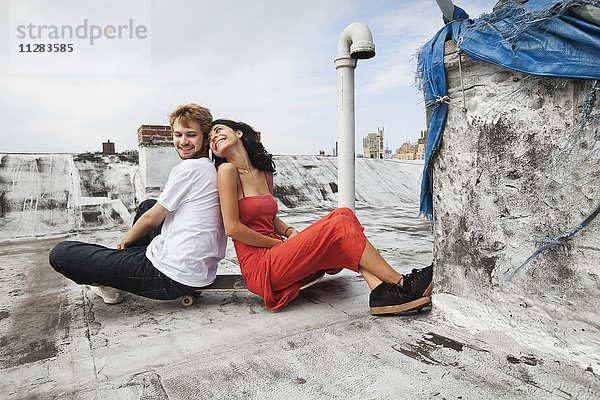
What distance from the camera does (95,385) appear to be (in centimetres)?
148

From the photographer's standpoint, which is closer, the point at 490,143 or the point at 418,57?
the point at 490,143

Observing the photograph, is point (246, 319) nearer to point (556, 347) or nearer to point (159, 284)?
point (159, 284)

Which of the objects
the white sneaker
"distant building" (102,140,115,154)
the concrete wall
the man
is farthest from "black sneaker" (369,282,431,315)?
"distant building" (102,140,115,154)

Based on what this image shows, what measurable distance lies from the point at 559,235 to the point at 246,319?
1523 mm

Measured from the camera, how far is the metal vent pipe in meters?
3.32

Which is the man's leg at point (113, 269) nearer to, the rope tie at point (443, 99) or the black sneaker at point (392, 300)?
the black sneaker at point (392, 300)

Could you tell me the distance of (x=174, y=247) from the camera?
7.23 ft

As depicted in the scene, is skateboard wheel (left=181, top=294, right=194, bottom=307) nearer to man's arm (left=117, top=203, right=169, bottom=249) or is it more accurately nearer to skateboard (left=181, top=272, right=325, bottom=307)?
skateboard (left=181, top=272, right=325, bottom=307)

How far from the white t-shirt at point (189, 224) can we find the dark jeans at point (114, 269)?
2.3 inches

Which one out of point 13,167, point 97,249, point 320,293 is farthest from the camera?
point 13,167

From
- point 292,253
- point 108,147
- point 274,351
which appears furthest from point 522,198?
point 108,147

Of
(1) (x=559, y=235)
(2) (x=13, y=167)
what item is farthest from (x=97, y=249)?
(2) (x=13, y=167)

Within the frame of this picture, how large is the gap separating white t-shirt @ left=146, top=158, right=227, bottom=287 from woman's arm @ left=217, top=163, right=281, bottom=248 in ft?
0.42

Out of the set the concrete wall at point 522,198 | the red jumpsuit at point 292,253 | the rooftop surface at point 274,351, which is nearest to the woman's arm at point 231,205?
the red jumpsuit at point 292,253
